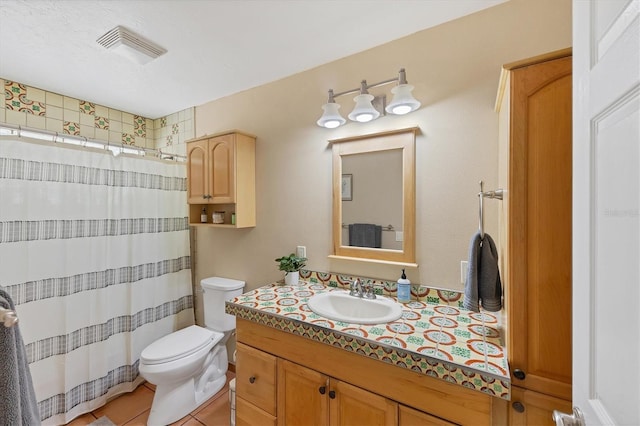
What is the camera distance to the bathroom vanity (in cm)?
91

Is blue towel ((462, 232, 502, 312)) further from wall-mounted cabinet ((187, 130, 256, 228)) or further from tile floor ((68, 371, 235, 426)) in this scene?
tile floor ((68, 371, 235, 426))

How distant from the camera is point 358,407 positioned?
110 centimetres

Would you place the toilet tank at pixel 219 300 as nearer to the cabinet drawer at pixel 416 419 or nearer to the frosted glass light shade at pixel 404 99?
the cabinet drawer at pixel 416 419

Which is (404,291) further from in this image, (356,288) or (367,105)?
(367,105)

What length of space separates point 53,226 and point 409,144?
2.26 meters

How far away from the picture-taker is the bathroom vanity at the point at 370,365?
2.99 feet

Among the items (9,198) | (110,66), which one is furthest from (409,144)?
(9,198)

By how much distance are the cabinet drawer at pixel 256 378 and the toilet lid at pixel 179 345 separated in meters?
0.54

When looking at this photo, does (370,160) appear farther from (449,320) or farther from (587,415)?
(587,415)

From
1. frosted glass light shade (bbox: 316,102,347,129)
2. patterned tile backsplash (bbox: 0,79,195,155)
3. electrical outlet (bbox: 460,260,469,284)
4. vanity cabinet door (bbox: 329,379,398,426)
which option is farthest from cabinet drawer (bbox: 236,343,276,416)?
patterned tile backsplash (bbox: 0,79,195,155)

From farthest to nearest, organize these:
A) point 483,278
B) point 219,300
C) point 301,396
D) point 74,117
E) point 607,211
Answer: point 74,117
point 219,300
point 301,396
point 483,278
point 607,211

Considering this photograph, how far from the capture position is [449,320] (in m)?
1.23

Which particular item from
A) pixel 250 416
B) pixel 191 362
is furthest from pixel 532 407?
pixel 191 362

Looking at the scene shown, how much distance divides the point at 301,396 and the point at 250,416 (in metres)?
0.40
